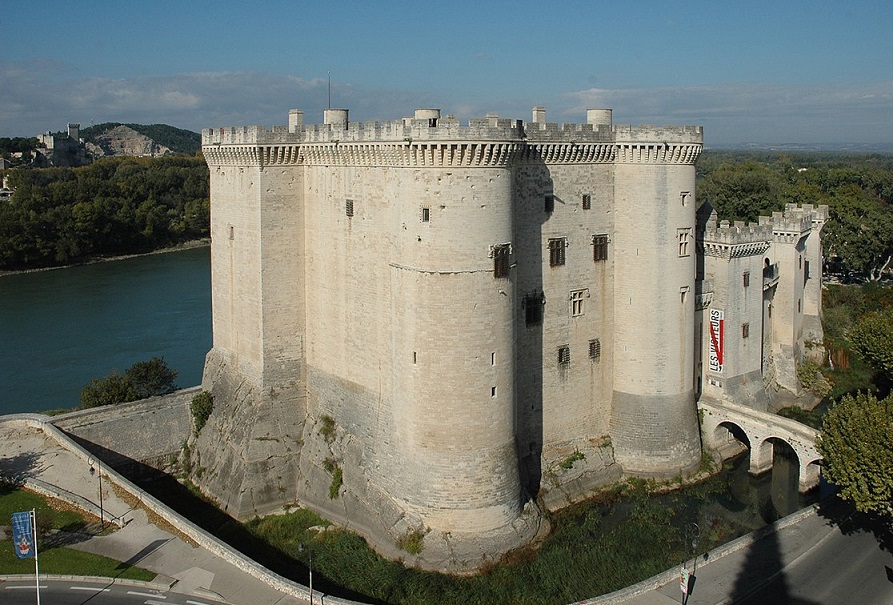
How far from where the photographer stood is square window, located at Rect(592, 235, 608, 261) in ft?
74.0

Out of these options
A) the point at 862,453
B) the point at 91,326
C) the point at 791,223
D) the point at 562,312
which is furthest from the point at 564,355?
the point at 91,326

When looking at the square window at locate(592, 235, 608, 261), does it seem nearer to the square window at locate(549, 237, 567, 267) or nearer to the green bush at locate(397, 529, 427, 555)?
the square window at locate(549, 237, 567, 267)

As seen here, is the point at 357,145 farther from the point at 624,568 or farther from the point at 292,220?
the point at 624,568

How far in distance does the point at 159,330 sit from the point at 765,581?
33526 mm

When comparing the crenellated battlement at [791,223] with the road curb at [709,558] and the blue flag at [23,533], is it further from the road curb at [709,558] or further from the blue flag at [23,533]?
the blue flag at [23,533]

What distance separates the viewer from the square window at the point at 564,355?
72.6ft

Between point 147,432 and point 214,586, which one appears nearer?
point 214,586

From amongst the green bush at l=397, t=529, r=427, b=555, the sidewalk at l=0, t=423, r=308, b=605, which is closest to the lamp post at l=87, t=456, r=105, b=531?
the sidewalk at l=0, t=423, r=308, b=605

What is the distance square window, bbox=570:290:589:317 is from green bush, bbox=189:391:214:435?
11.3 m

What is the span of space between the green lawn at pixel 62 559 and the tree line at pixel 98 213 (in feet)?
144

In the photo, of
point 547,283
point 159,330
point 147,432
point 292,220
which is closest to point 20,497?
point 147,432

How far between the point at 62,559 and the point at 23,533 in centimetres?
170

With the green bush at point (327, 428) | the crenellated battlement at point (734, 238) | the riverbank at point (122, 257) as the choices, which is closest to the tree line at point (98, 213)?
the riverbank at point (122, 257)

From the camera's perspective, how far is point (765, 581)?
679 inches
